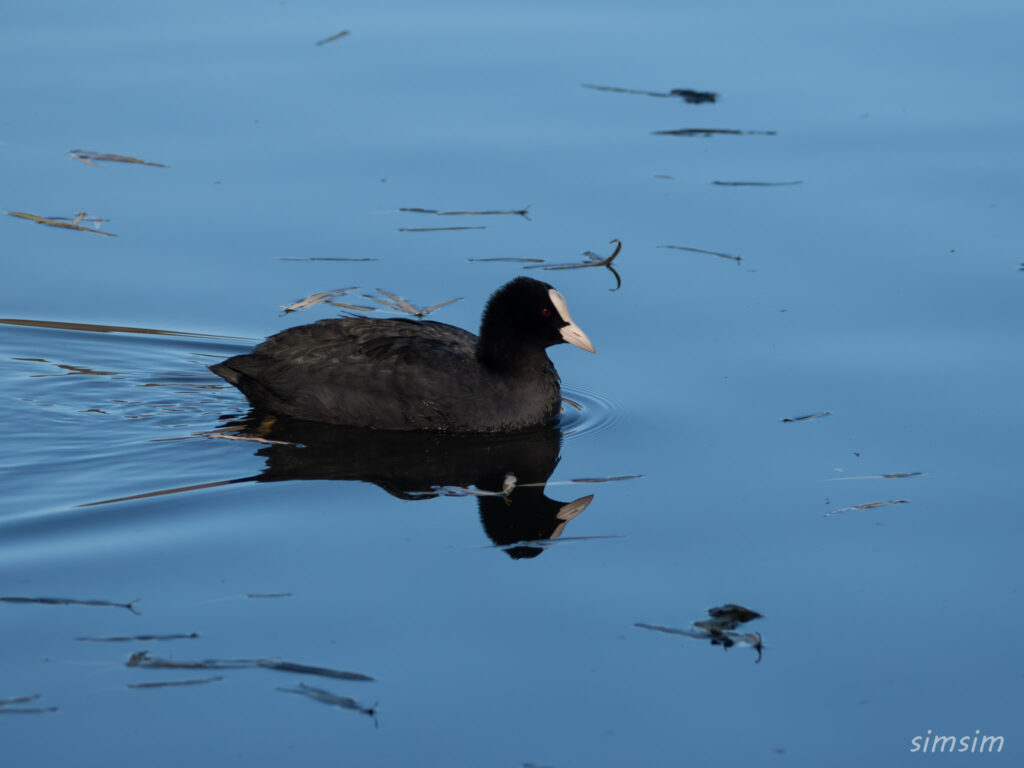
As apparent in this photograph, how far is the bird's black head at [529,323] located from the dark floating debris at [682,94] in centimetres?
454

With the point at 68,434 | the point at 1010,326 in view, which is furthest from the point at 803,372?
the point at 68,434

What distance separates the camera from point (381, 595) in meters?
5.68

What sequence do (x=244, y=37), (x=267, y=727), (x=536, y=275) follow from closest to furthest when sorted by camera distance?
(x=267, y=727) < (x=536, y=275) < (x=244, y=37)

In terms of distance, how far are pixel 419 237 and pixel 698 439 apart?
304cm

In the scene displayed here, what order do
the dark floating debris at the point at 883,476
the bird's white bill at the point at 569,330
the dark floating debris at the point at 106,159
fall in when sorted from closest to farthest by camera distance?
1. the dark floating debris at the point at 883,476
2. the bird's white bill at the point at 569,330
3. the dark floating debris at the point at 106,159

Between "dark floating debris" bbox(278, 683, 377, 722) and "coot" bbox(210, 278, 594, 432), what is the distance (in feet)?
10.4

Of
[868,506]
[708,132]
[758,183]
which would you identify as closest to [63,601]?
[868,506]

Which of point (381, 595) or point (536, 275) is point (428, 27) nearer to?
point (536, 275)

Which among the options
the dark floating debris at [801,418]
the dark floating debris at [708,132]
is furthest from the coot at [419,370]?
the dark floating debris at [708,132]

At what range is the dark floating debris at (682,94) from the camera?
39.9 ft

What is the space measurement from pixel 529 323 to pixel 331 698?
11.9 ft

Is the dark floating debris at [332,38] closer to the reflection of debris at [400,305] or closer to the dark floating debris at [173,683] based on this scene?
the reflection of debris at [400,305]

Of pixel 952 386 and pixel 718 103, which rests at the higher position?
pixel 718 103

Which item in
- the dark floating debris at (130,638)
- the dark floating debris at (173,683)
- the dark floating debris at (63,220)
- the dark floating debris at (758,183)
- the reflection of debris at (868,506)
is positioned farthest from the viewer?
the dark floating debris at (758,183)
